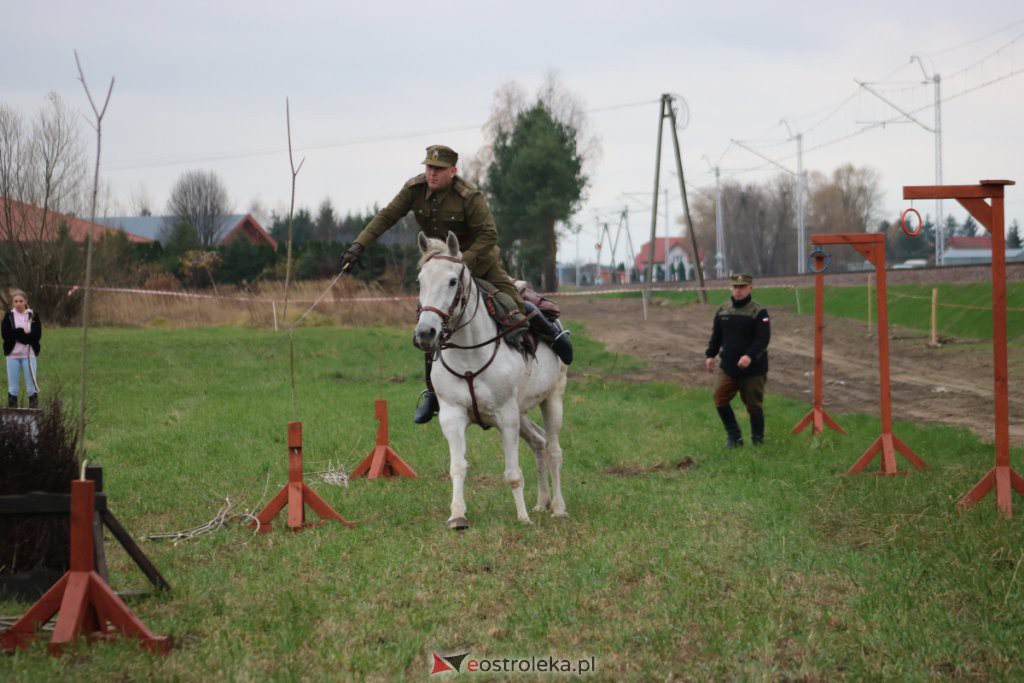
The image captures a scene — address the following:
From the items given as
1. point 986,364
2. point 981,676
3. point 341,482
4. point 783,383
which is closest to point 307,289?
point 783,383

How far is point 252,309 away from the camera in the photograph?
125ft

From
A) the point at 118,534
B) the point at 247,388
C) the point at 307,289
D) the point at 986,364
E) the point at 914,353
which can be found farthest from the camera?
the point at 307,289

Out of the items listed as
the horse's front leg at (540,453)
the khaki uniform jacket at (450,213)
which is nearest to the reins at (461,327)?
the khaki uniform jacket at (450,213)

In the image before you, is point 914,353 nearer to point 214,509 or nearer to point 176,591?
point 214,509

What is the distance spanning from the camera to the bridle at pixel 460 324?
819 centimetres

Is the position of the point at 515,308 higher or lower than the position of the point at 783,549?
higher

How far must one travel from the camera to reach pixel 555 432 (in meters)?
10.0

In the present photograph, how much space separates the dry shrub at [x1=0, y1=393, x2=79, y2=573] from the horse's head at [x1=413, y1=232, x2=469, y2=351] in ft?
8.25

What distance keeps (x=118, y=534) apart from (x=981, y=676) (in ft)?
15.5

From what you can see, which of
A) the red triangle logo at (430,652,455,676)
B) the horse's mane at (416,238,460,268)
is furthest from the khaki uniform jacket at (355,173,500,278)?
the red triangle logo at (430,652,455,676)

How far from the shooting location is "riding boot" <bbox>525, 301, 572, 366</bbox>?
9617 millimetres

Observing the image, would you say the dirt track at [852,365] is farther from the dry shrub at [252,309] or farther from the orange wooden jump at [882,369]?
the dry shrub at [252,309]

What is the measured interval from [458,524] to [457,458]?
525 mm

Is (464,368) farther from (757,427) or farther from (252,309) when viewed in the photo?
(252,309)
